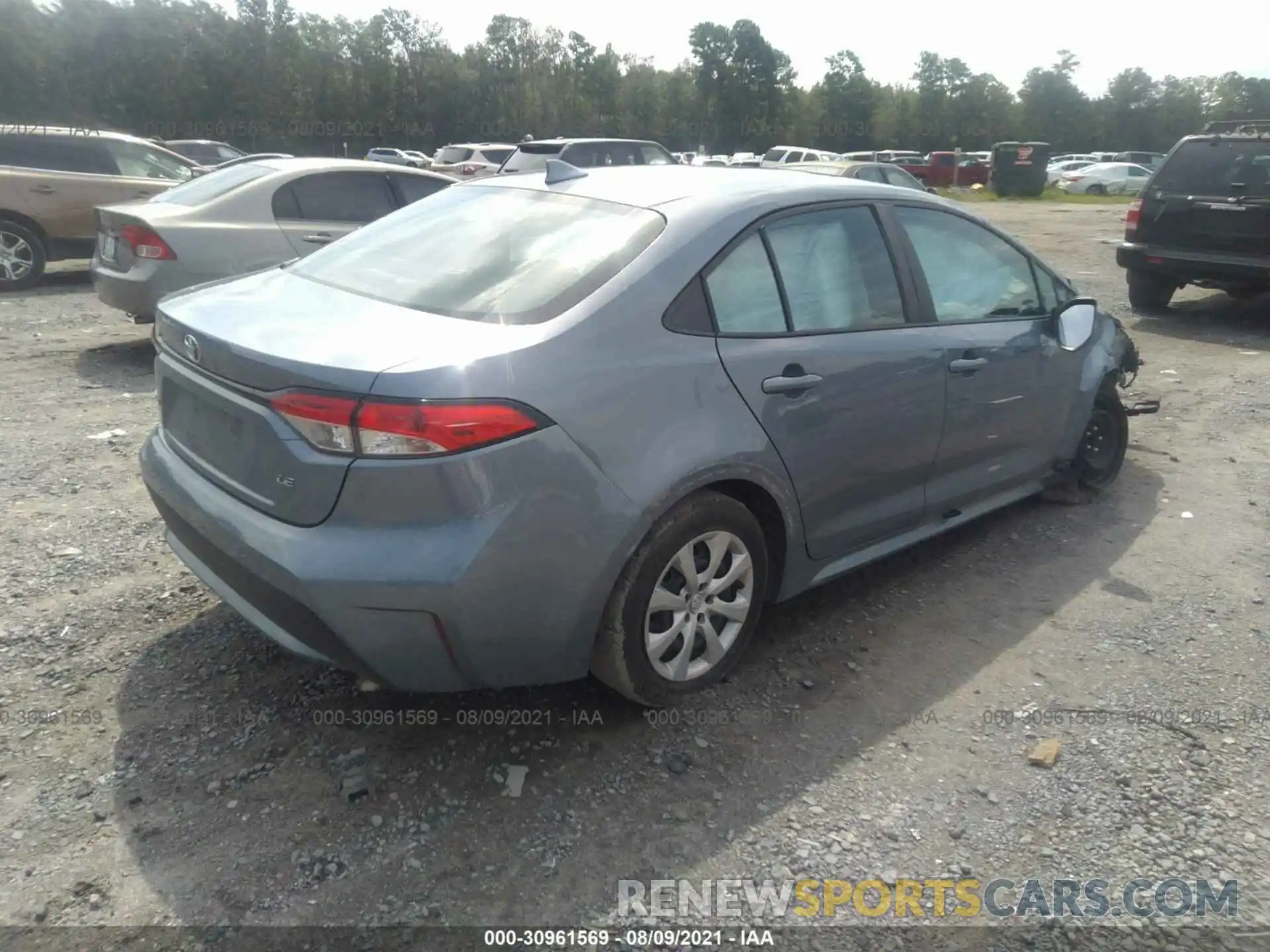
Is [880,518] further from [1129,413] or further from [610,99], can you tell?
[610,99]

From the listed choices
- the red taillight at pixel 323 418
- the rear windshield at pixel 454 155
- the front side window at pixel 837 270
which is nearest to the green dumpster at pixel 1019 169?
the rear windshield at pixel 454 155

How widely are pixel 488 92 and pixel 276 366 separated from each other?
6104cm

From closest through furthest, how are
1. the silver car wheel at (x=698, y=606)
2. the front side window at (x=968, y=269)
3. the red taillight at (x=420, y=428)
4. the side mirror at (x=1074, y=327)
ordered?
the red taillight at (x=420, y=428) → the silver car wheel at (x=698, y=606) → the front side window at (x=968, y=269) → the side mirror at (x=1074, y=327)

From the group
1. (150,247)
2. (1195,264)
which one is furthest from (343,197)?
(1195,264)

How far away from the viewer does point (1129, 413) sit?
19.7 feet

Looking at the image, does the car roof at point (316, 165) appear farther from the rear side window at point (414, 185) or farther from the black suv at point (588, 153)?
the black suv at point (588, 153)

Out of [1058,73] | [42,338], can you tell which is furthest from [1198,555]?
[1058,73]

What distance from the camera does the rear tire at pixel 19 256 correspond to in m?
9.90

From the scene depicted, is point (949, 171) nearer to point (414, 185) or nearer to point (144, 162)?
point (144, 162)

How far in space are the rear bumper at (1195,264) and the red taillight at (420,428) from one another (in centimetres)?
907

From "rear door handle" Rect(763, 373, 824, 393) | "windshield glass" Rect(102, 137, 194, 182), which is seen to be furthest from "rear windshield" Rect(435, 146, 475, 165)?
"rear door handle" Rect(763, 373, 824, 393)

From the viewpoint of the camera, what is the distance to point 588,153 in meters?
15.6

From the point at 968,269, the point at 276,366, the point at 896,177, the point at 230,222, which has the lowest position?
the point at 276,366

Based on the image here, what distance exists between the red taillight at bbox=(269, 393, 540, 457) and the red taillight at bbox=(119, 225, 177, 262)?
514cm
